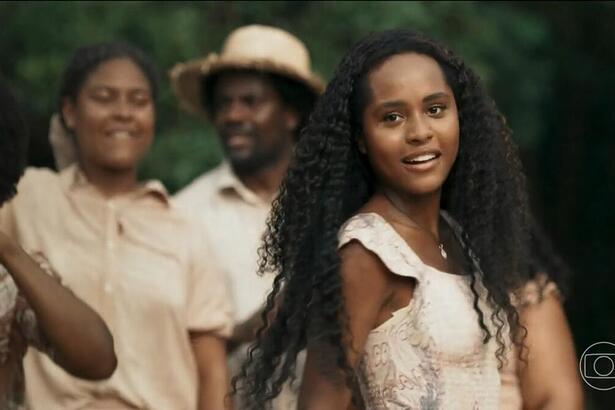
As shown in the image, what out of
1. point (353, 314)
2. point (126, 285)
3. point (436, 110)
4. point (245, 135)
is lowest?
point (353, 314)

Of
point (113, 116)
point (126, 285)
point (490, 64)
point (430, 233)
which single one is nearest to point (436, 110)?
point (430, 233)

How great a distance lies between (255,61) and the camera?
6.88m

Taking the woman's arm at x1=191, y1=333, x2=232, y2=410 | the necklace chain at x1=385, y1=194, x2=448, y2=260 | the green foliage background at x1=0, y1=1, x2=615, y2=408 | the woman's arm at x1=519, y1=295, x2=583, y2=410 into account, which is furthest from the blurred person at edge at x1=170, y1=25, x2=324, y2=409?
the necklace chain at x1=385, y1=194, x2=448, y2=260

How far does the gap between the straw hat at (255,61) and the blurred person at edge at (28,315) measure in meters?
2.28

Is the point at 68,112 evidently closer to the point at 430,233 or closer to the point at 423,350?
the point at 430,233

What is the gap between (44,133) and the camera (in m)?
8.41

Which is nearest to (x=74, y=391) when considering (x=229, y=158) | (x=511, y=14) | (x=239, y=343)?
(x=239, y=343)

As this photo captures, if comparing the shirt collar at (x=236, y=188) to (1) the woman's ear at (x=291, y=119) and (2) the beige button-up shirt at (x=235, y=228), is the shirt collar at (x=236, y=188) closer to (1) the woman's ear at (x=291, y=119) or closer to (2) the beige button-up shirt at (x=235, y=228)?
(2) the beige button-up shirt at (x=235, y=228)

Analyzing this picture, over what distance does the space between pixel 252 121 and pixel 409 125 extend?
9.62 feet

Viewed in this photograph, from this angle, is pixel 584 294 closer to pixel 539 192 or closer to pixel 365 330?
pixel 539 192

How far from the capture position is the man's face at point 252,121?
663 centimetres

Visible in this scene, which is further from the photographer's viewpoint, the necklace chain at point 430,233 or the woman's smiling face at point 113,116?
the woman's smiling face at point 113,116

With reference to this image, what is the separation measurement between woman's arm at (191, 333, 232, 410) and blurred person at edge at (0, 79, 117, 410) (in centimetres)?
103
